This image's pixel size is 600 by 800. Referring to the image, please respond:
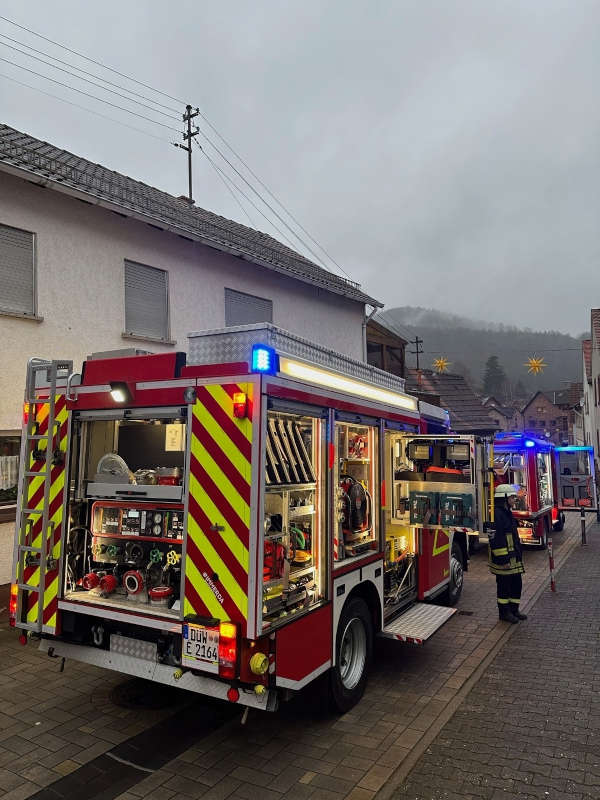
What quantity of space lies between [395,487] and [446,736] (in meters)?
2.39

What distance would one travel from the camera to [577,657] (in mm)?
5988

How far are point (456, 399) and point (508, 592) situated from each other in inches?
960

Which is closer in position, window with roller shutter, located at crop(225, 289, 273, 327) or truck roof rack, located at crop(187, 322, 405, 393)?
truck roof rack, located at crop(187, 322, 405, 393)

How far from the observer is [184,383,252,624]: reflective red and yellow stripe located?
12.2ft

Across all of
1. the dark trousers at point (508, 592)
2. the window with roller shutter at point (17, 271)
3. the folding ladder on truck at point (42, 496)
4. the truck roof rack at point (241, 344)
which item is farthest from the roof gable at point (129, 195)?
the dark trousers at point (508, 592)

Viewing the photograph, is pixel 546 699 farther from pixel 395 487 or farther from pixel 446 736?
pixel 395 487

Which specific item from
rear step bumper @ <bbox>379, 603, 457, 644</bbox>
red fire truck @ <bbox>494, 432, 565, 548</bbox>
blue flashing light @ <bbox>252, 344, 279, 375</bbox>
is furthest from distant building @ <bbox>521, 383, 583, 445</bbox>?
blue flashing light @ <bbox>252, 344, 279, 375</bbox>

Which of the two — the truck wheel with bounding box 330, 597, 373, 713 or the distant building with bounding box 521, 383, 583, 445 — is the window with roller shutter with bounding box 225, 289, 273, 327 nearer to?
the truck wheel with bounding box 330, 597, 373, 713

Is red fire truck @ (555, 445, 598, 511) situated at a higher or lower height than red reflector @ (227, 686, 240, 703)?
higher

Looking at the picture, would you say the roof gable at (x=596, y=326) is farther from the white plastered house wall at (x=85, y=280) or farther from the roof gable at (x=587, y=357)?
the white plastered house wall at (x=85, y=280)

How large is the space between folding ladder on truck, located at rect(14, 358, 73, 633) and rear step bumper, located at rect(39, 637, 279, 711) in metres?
0.21

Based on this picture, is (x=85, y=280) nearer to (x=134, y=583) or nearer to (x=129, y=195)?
(x=129, y=195)

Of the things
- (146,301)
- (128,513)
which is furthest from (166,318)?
(128,513)

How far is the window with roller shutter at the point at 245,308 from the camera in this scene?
1189 cm
